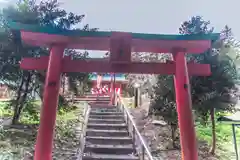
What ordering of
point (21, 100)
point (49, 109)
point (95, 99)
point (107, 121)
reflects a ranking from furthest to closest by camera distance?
1. point (95, 99)
2. point (107, 121)
3. point (21, 100)
4. point (49, 109)

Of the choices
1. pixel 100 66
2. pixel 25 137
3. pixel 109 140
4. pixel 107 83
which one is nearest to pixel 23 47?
pixel 25 137

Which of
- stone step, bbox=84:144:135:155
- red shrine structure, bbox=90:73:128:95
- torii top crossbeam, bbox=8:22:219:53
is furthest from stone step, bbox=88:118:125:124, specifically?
red shrine structure, bbox=90:73:128:95

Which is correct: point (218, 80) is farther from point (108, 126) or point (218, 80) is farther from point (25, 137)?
point (25, 137)

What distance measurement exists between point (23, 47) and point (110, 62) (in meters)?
2.81

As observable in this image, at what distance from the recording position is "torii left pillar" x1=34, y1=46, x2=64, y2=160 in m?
3.05

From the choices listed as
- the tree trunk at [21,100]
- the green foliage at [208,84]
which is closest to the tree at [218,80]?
the green foliage at [208,84]

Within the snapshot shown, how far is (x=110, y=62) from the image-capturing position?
339cm

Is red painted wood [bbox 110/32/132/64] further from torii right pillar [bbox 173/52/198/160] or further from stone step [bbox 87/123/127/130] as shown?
stone step [bbox 87/123/127/130]

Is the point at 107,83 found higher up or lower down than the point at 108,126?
higher up

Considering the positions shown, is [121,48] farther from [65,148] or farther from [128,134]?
[128,134]

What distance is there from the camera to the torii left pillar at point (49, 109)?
3051 millimetres

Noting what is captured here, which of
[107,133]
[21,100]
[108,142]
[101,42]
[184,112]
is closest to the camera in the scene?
[184,112]

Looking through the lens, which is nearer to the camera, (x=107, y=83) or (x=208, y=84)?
(x=208, y=84)

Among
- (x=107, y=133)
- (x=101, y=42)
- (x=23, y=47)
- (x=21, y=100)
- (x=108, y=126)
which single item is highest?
(x=23, y=47)
